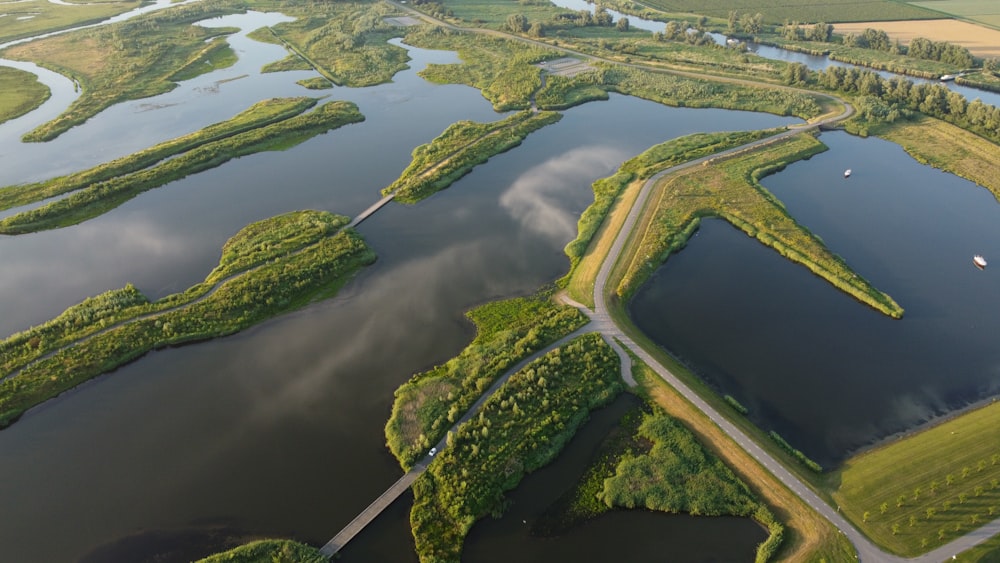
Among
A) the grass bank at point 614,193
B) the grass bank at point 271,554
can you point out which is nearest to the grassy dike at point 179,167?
the grass bank at point 614,193

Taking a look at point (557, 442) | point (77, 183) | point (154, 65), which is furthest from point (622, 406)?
point (154, 65)

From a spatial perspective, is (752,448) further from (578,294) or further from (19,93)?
(19,93)

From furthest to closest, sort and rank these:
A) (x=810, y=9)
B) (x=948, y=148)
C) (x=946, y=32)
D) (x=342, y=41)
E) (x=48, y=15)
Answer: (x=48, y=15), (x=810, y=9), (x=342, y=41), (x=946, y=32), (x=948, y=148)

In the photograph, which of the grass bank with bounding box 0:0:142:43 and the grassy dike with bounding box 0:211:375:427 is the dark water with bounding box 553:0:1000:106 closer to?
the grassy dike with bounding box 0:211:375:427

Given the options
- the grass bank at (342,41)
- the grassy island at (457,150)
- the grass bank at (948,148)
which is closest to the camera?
the grassy island at (457,150)

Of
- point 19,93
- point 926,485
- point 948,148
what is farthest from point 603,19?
point 926,485

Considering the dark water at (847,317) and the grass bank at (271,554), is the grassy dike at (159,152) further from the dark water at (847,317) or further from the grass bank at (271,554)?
the dark water at (847,317)
